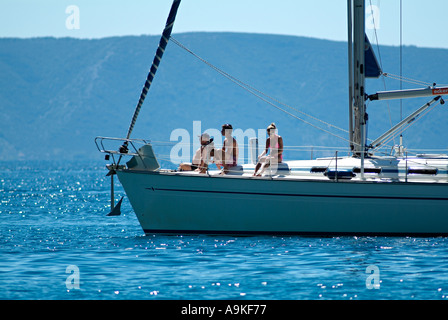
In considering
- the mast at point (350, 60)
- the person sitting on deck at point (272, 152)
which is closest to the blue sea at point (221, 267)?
the person sitting on deck at point (272, 152)

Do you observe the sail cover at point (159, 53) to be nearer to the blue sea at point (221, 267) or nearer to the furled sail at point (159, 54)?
the furled sail at point (159, 54)

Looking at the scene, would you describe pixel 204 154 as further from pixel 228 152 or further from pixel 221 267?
pixel 221 267

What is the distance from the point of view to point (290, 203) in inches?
675

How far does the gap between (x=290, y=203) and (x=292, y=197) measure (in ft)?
0.57

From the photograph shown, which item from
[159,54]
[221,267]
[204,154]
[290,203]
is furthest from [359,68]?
[221,267]

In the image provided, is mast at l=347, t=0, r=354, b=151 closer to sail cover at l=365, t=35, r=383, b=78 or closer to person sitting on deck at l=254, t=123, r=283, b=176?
sail cover at l=365, t=35, r=383, b=78

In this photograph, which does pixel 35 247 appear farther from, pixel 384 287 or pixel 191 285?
pixel 384 287

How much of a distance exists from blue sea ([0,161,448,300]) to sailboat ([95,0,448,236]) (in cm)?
36

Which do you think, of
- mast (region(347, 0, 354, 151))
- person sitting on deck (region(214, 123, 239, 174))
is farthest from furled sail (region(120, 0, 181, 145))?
mast (region(347, 0, 354, 151))

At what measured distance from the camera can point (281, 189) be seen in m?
17.0

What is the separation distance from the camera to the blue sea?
1263 centimetres

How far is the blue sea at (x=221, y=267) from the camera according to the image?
12633mm

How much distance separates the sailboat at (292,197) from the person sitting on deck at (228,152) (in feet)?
0.72

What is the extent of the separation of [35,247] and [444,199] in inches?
401
